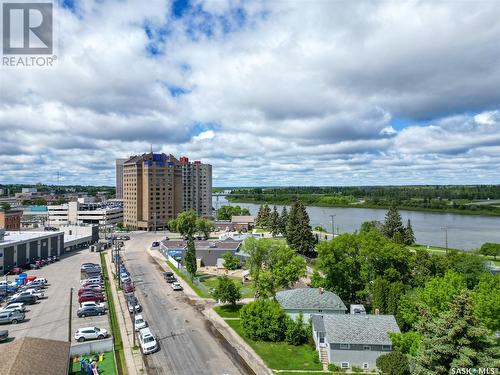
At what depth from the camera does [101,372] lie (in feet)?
65.6

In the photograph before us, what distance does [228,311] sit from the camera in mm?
30688

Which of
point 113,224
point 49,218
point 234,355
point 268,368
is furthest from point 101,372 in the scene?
point 49,218

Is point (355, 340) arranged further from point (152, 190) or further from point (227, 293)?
point (152, 190)

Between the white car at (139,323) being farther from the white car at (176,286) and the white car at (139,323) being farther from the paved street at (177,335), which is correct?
the white car at (176,286)

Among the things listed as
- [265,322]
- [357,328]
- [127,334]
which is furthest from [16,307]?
[357,328]

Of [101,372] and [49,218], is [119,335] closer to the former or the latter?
[101,372]

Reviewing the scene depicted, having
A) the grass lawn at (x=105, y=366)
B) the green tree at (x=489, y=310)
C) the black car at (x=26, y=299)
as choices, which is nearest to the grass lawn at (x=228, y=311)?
the grass lawn at (x=105, y=366)

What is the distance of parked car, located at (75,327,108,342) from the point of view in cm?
2434

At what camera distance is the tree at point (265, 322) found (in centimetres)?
2483

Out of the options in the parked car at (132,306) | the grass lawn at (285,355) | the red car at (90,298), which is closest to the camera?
the grass lawn at (285,355)

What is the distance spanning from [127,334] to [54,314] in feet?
27.7

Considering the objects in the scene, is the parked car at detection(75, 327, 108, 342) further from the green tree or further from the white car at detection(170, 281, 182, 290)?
the green tree

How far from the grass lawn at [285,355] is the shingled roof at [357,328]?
62.7 inches

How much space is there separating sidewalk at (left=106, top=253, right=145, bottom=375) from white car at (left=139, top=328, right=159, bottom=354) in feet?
1.49
